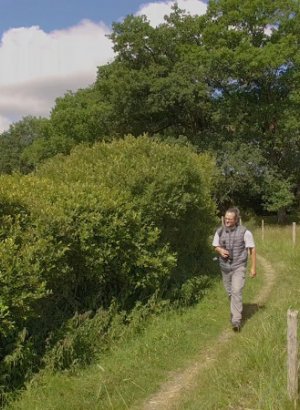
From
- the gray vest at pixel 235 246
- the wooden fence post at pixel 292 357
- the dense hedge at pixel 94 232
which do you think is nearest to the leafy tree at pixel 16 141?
the dense hedge at pixel 94 232

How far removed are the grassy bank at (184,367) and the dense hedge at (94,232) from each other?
2.31ft

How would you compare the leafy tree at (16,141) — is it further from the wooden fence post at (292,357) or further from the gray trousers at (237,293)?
the wooden fence post at (292,357)

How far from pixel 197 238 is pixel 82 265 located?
5.32 meters

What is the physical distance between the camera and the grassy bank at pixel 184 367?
5246mm

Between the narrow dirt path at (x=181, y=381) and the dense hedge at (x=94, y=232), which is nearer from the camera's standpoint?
the narrow dirt path at (x=181, y=381)

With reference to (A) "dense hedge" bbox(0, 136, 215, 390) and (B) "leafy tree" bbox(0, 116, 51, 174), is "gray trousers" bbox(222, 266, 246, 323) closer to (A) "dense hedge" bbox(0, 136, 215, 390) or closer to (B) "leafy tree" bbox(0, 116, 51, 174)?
(A) "dense hedge" bbox(0, 136, 215, 390)

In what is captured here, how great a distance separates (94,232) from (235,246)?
249cm

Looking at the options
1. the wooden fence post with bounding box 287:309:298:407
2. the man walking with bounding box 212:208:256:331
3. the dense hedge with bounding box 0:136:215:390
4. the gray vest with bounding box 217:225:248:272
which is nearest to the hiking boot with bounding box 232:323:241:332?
the man walking with bounding box 212:208:256:331

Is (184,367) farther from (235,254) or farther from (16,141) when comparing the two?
(16,141)

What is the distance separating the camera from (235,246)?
828cm

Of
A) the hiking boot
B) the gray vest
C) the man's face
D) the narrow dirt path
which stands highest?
the man's face

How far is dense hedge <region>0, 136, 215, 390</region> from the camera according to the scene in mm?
6051

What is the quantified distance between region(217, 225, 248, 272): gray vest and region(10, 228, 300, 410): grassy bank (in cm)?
102

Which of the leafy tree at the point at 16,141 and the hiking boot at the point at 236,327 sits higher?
the leafy tree at the point at 16,141
